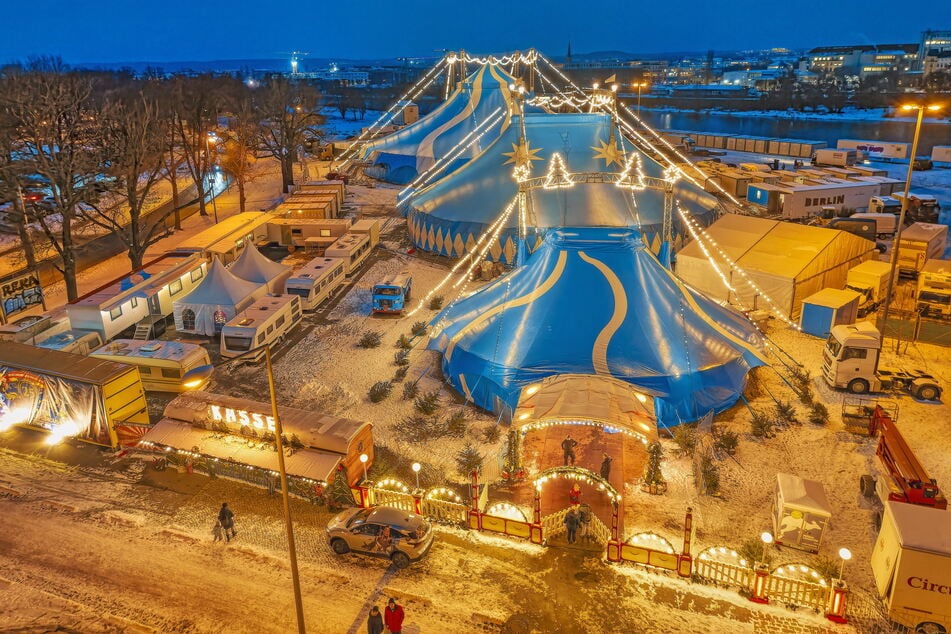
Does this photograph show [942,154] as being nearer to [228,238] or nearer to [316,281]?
[316,281]

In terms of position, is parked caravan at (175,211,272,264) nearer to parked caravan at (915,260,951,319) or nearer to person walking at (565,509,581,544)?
person walking at (565,509,581,544)

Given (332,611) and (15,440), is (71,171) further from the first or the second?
(332,611)

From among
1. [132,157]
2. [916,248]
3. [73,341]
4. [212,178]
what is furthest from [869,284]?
[212,178]

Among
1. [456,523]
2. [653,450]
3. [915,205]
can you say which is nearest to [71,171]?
[456,523]

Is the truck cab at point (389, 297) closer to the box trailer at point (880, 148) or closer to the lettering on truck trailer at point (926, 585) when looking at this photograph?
the lettering on truck trailer at point (926, 585)

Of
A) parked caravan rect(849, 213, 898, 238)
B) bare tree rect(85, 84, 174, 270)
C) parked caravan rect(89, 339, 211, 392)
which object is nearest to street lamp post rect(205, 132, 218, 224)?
bare tree rect(85, 84, 174, 270)
